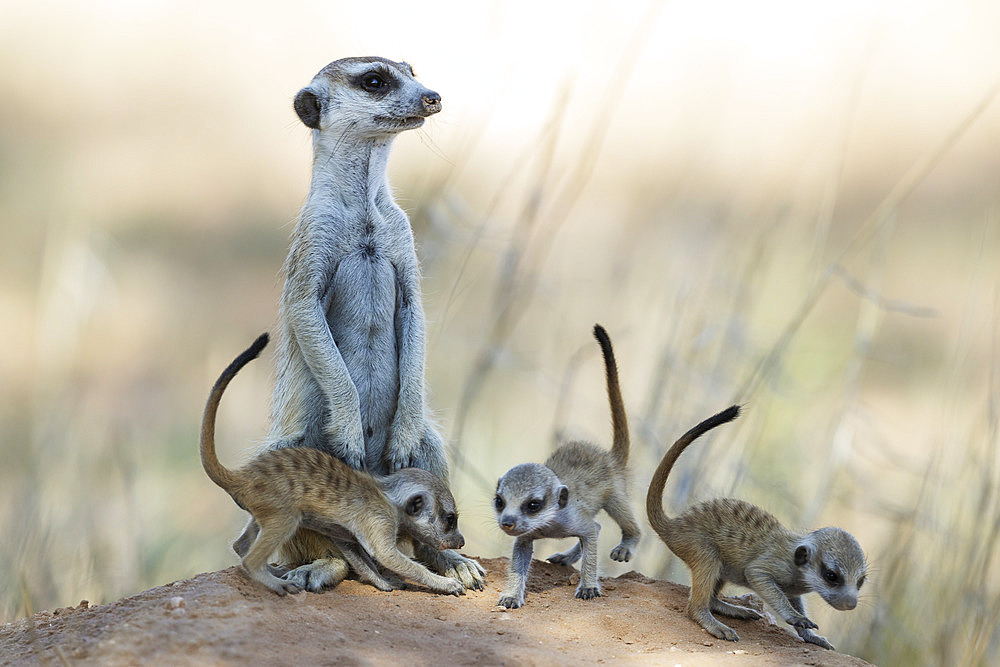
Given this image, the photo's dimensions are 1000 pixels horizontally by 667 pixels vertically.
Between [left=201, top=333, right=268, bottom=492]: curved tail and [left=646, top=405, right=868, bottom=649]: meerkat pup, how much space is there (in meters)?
1.41

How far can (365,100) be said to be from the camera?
404cm

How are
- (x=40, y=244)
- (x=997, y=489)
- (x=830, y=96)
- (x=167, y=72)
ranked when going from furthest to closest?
(x=167, y=72), (x=830, y=96), (x=40, y=244), (x=997, y=489)

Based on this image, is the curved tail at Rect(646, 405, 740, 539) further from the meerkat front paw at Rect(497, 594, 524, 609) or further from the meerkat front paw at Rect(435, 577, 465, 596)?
the meerkat front paw at Rect(435, 577, 465, 596)

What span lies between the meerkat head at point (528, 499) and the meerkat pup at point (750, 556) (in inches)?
13.2

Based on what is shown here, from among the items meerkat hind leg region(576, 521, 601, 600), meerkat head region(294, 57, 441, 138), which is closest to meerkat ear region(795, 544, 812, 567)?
meerkat hind leg region(576, 521, 601, 600)

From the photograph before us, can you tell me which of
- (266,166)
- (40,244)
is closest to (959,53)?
(266,166)

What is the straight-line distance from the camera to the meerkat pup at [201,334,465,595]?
→ 3365mm

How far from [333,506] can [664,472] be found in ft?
3.70

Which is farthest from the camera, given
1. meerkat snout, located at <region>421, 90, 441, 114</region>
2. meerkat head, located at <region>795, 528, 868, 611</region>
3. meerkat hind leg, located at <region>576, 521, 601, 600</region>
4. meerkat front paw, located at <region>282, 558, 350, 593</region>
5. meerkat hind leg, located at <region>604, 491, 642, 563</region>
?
meerkat hind leg, located at <region>604, 491, 642, 563</region>

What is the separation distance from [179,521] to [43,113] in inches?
212

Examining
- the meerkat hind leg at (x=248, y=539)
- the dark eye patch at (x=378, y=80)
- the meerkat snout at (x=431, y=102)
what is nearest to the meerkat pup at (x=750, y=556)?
the meerkat hind leg at (x=248, y=539)

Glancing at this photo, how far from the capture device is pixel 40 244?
7.00 meters

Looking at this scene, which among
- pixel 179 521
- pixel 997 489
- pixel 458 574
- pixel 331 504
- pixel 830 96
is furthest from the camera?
pixel 830 96

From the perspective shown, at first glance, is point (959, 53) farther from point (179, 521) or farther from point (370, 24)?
point (179, 521)
